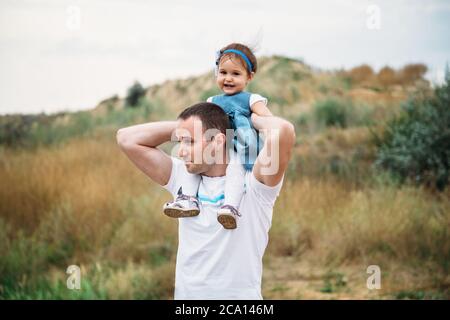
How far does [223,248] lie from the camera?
2447 millimetres

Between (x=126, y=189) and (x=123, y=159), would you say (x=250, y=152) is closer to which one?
→ (x=126, y=189)

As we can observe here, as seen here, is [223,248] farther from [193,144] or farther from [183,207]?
[193,144]

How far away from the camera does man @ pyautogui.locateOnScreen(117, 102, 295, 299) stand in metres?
2.41

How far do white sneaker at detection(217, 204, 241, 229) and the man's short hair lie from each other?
0.27m

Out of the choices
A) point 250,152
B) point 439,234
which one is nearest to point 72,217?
point 439,234

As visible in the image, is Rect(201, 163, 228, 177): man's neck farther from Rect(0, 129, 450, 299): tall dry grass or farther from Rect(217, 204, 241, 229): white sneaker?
Rect(0, 129, 450, 299): tall dry grass

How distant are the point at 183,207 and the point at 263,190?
11.1 inches

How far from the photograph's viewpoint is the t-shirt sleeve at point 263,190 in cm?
245

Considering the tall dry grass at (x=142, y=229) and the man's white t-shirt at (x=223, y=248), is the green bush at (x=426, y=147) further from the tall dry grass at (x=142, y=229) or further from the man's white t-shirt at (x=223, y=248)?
the man's white t-shirt at (x=223, y=248)

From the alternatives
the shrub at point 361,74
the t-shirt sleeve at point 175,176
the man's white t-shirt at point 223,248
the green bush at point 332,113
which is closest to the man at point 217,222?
the man's white t-shirt at point 223,248

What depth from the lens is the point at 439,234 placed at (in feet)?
24.3

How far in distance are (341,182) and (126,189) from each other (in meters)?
2.73

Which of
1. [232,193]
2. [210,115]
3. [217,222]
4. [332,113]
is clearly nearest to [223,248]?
[217,222]

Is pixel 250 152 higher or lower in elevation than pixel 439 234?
higher
